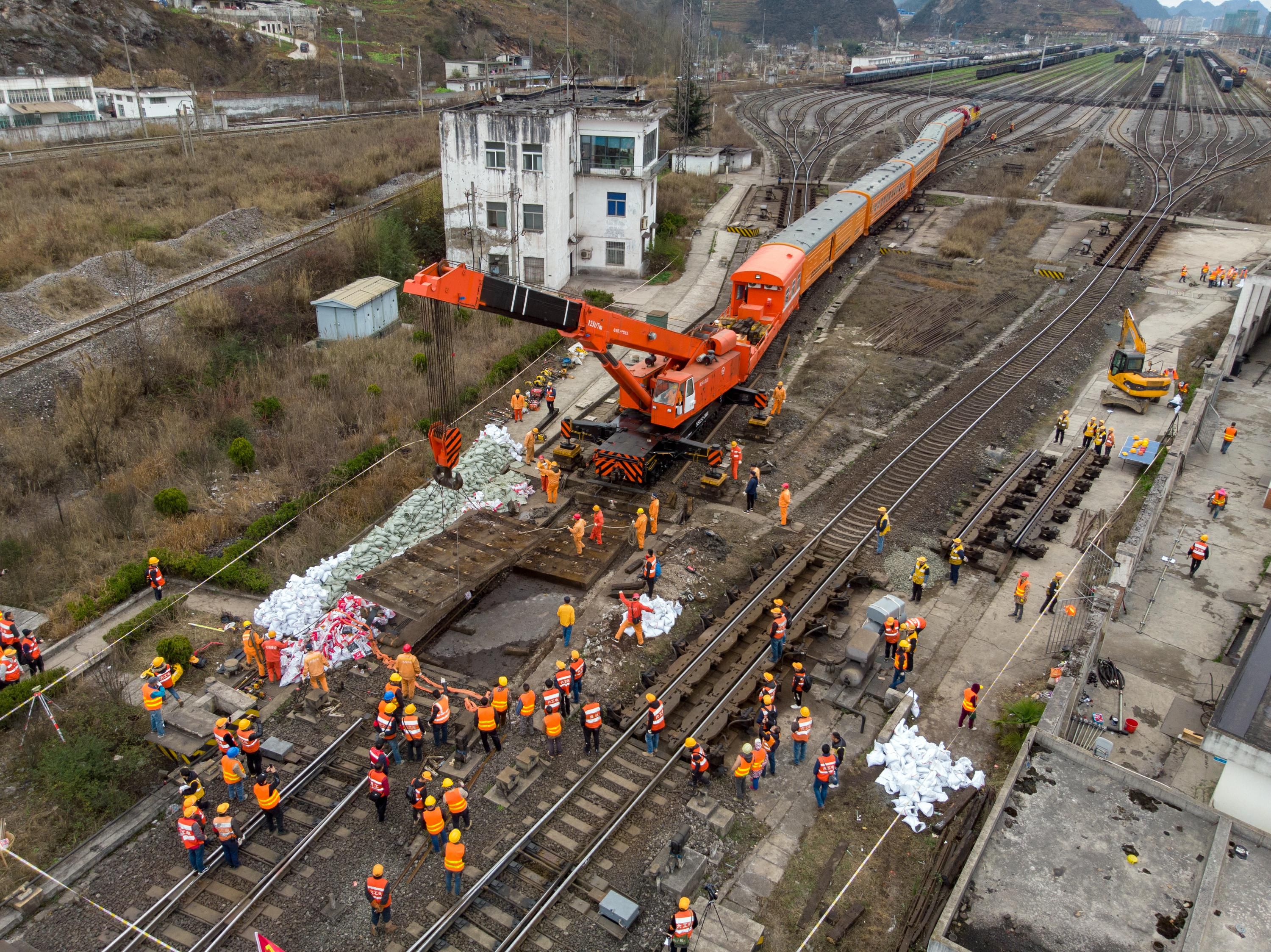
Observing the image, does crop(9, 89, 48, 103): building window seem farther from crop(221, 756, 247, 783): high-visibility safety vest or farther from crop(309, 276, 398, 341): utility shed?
crop(221, 756, 247, 783): high-visibility safety vest

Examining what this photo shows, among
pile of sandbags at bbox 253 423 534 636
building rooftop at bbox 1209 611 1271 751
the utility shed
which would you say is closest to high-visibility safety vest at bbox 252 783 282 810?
pile of sandbags at bbox 253 423 534 636

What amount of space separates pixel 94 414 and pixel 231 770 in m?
14.6

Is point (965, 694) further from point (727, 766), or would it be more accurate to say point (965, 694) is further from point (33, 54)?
point (33, 54)

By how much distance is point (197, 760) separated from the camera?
1295cm

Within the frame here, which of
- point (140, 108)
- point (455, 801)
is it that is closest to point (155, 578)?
point (455, 801)

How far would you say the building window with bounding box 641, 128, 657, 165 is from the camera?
35.2 metres

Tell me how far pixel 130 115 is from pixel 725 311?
40791 mm

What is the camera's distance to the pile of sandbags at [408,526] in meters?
15.7

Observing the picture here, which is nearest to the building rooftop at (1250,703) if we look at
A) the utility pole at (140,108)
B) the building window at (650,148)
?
the building window at (650,148)

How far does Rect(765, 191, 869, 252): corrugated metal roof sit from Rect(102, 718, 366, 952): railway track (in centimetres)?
2197

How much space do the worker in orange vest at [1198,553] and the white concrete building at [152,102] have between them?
53499mm

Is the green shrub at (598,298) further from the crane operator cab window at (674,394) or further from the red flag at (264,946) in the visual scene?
the red flag at (264,946)

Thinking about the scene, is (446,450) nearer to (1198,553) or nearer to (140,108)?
(1198,553)

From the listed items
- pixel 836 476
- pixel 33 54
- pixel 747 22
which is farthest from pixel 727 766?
pixel 747 22
